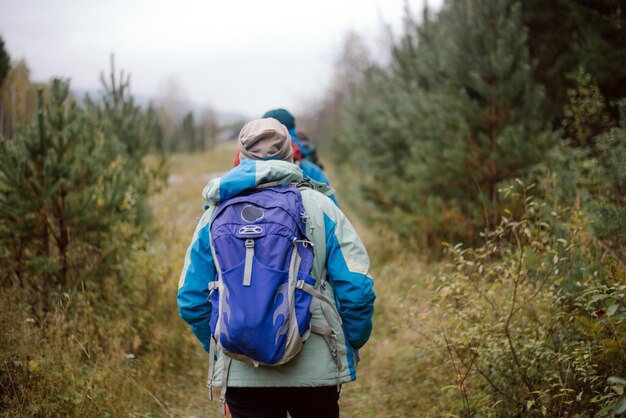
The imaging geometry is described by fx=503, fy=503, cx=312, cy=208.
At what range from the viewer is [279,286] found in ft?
7.06

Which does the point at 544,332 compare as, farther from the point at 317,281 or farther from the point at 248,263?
the point at 248,263

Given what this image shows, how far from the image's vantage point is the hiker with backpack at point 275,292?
2.12 m

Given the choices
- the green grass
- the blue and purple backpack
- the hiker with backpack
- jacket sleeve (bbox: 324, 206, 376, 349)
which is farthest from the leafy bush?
the blue and purple backpack

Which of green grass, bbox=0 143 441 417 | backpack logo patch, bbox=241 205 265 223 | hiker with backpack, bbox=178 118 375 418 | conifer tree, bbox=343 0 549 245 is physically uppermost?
conifer tree, bbox=343 0 549 245

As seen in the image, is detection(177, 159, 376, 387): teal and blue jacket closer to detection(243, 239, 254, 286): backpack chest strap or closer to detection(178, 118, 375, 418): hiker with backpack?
detection(178, 118, 375, 418): hiker with backpack

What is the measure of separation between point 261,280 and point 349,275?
0.45 m

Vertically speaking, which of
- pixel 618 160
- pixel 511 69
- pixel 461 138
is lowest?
pixel 618 160

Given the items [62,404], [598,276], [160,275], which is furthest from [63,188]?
[598,276]

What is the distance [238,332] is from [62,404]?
2.43m

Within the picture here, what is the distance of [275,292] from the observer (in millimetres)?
2131

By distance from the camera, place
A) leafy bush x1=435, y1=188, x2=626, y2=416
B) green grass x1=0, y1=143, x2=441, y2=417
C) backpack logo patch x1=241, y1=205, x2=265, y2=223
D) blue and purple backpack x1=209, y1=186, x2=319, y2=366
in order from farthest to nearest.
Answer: green grass x1=0, y1=143, x2=441, y2=417, leafy bush x1=435, y1=188, x2=626, y2=416, backpack logo patch x1=241, y1=205, x2=265, y2=223, blue and purple backpack x1=209, y1=186, x2=319, y2=366

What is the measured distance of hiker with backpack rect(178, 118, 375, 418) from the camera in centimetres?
212

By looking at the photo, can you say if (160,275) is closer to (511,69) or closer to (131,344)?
(131,344)

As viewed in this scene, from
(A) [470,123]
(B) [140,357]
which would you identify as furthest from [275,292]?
(A) [470,123]
